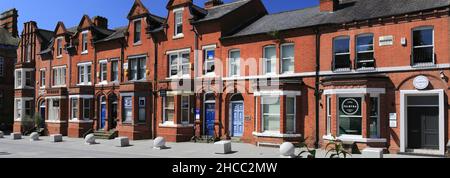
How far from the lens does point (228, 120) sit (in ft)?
83.7

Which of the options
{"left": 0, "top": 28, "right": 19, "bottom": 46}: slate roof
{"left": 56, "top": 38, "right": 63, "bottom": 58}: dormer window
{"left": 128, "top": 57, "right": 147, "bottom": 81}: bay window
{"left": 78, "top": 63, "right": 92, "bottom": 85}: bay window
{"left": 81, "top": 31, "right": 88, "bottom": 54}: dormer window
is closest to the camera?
{"left": 128, "top": 57, "right": 147, "bottom": 81}: bay window

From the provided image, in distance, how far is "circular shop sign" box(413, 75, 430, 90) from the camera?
60.0ft

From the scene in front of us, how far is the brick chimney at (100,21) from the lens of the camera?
123 ft

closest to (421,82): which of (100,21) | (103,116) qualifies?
(103,116)

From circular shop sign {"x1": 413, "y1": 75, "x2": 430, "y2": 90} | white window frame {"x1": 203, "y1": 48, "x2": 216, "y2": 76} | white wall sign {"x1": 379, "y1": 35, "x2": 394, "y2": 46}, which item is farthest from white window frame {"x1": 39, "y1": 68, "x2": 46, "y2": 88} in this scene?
circular shop sign {"x1": 413, "y1": 75, "x2": 430, "y2": 90}

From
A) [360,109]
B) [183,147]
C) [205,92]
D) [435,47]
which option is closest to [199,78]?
[205,92]

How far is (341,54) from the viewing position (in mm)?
21281

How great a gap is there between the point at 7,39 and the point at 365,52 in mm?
41119

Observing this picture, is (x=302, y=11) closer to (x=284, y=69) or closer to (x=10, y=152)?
(x=284, y=69)

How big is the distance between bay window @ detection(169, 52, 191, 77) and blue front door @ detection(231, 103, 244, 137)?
165 inches

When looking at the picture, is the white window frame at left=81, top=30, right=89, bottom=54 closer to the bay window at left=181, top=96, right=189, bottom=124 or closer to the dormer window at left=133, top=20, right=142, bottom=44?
the dormer window at left=133, top=20, right=142, bottom=44

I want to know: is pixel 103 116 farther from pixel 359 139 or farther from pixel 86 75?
pixel 359 139

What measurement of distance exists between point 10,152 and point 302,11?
18453 millimetres

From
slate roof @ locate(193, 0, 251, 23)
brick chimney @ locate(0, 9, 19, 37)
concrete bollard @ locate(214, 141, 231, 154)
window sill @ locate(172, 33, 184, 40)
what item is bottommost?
concrete bollard @ locate(214, 141, 231, 154)
